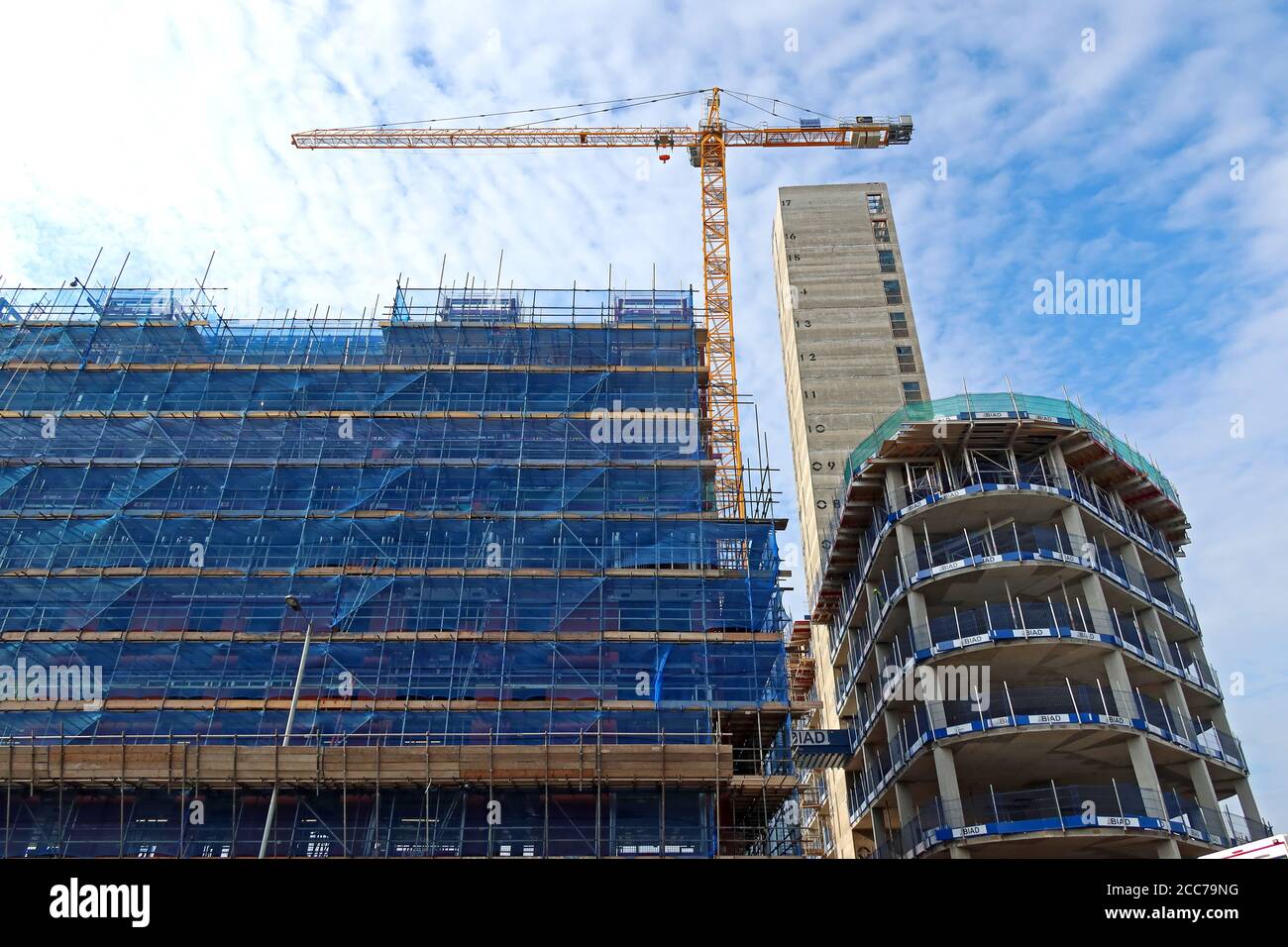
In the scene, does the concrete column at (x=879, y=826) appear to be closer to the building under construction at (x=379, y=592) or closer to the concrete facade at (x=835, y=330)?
the building under construction at (x=379, y=592)

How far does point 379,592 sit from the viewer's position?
31062 millimetres

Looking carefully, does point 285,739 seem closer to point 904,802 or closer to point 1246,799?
point 904,802

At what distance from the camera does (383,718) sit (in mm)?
28344

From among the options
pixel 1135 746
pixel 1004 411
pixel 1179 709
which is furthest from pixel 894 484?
pixel 1179 709

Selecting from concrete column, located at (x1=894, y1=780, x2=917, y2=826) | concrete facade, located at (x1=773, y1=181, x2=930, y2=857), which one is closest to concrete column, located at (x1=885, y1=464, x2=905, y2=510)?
concrete column, located at (x1=894, y1=780, x2=917, y2=826)

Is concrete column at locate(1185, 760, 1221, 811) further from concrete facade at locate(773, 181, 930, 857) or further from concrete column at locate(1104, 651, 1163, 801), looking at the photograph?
concrete facade at locate(773, 181, 930, 857)

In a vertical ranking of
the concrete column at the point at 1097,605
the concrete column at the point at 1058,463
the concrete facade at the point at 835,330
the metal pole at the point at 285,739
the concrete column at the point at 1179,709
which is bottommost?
the metal pole at the point at 285,739

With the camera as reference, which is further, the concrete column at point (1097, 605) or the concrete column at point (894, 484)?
the concrete column at point (894, 484)

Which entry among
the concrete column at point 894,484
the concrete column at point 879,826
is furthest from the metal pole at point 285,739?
the concrete column at point 879,826

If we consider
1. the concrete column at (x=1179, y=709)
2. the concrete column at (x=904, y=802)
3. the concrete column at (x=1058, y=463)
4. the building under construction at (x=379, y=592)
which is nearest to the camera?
the building under construction at (x=379, y=592)

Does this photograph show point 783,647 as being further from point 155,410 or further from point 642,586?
point 155,410

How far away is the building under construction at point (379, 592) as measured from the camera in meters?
26.1
